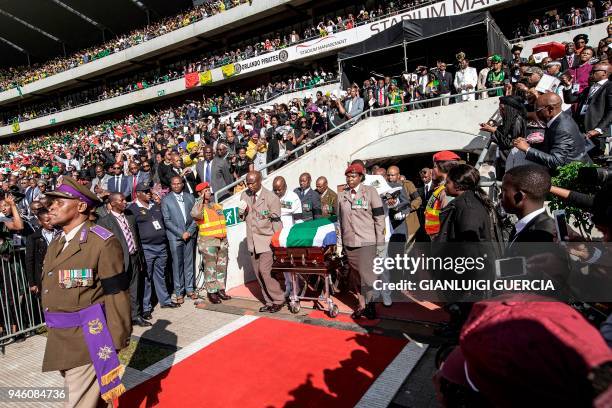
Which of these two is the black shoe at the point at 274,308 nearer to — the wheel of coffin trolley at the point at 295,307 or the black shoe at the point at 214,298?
the wheel of coffin trolley at the point at 295,307

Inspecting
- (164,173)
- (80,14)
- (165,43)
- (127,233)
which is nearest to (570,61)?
(164,173)

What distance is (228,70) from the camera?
1061 inches

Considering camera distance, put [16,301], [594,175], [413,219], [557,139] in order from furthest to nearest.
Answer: [413,219], [16,301], [557,139], [594,175]

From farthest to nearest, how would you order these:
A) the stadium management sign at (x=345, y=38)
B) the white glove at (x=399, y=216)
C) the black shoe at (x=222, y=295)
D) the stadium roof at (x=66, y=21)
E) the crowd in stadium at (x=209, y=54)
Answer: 1. the stadium roof at (x=66, y=21)
2. the crowd in stadium at (x=209, y=54)
3. the stadium management sign at (x=345, y=38)
4. the black shoe at (x=222, y=295)
5. the white glove at (x=399, y=216)

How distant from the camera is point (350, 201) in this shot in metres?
5.22

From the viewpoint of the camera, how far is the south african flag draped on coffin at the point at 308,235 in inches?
203

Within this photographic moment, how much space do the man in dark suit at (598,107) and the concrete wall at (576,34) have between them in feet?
37.8

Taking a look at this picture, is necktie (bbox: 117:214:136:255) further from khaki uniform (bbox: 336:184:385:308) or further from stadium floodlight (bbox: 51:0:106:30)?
stadium floodlight (bbox: 51:0:106:30)

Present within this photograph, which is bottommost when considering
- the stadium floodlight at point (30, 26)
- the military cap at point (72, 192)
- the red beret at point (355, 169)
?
the military cap at point (72, 192)

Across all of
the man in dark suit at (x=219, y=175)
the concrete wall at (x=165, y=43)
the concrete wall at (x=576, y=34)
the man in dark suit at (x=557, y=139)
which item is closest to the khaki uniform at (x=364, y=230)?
the man in dark suit at (x=557, y=139)

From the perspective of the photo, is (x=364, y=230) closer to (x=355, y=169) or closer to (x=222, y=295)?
(x=355, y=169)

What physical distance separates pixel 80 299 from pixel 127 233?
3216 mm

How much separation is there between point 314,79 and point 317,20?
23.0ft

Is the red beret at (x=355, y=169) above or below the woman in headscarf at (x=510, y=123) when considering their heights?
below
